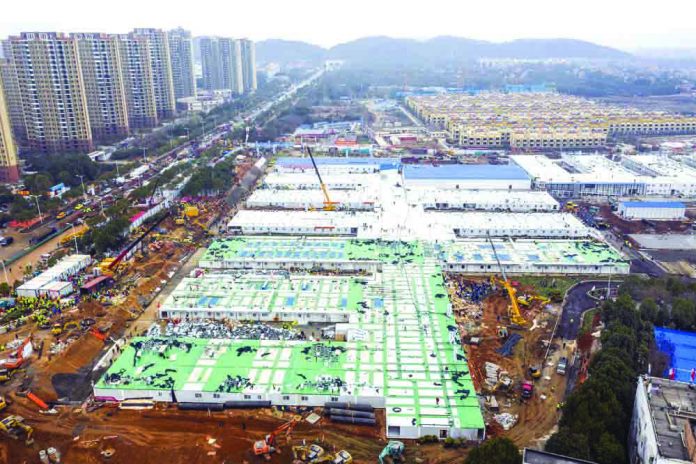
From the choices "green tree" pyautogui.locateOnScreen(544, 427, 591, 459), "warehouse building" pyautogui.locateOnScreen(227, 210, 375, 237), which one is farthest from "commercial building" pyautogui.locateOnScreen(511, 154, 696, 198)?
"green tree" pyautogui.locateOnScreen(544, 427, 591, 459)

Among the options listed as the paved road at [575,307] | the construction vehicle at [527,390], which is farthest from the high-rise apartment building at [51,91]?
the construction vehicle at [527,390]

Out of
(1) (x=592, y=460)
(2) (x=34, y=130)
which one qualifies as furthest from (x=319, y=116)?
(1) (x=592, y=460)

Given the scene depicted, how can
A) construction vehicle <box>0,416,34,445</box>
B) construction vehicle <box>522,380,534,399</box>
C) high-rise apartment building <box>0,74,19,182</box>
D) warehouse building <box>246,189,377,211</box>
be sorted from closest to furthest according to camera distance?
construction vehicle <box>0,416,34,445</box> < construction vehicle <box>522,380,534,399</box> < warehouse building <box>246,189,377,211</box> < high-rise apartment building <box>0,74,19,182</box>

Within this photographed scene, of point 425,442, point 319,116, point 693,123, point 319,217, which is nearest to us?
point 425,442

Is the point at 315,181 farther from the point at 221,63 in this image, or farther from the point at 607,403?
the point at 221,63

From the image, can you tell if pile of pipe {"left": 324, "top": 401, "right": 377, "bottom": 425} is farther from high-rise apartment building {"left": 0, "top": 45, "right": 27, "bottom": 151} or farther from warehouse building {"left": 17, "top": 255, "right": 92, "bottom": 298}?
high-rise apartment building {"left": 0, "top": 45, "right": 27, "bottom": 151}

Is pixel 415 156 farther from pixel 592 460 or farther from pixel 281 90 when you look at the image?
pixel 281 90
